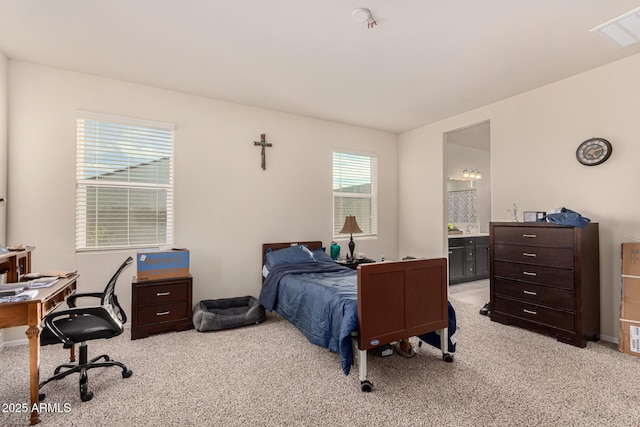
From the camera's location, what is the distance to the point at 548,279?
10.5ft

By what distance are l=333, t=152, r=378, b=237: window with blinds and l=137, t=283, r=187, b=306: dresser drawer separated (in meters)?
2.41

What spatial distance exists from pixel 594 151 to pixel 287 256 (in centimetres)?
359

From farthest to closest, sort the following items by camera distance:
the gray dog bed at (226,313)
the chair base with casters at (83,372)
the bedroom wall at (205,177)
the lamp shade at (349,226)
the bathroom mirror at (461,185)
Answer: the bathroom mirror at (461,185), the lamp shade at (349,226), the gray dog bed at (226,313), the bedroom wall at (205,177), the chair base with casters at (83,372)

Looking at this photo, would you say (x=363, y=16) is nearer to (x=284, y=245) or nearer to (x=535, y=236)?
(x=535, y=236)

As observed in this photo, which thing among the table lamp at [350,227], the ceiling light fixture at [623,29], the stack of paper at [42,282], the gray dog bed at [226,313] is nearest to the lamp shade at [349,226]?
the table lamp at [350,227]

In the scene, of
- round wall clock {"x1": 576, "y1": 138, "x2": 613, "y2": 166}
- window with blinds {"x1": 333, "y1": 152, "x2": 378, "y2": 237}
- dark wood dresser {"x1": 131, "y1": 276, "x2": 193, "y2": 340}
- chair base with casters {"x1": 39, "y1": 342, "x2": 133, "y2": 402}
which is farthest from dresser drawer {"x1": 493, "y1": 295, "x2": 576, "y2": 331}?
chair base with casters {"x1": 39, "y1": 342, "x2": 133, "y2": 402}

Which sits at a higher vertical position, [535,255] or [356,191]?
[356,191]

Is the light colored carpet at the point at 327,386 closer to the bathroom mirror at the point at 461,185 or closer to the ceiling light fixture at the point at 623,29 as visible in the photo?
the ceiling light fixture at the point at 623,29

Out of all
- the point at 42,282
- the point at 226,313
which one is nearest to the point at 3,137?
the point at 42,282

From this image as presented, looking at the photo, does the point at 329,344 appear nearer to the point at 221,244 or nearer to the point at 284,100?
the point at 221,244

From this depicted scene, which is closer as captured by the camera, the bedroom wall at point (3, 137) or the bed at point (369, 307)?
the bed at point (369, 307)

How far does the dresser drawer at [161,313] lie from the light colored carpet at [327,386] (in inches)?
7.5

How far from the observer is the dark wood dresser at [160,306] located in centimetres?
315

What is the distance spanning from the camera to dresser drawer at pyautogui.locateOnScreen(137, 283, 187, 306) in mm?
3188
